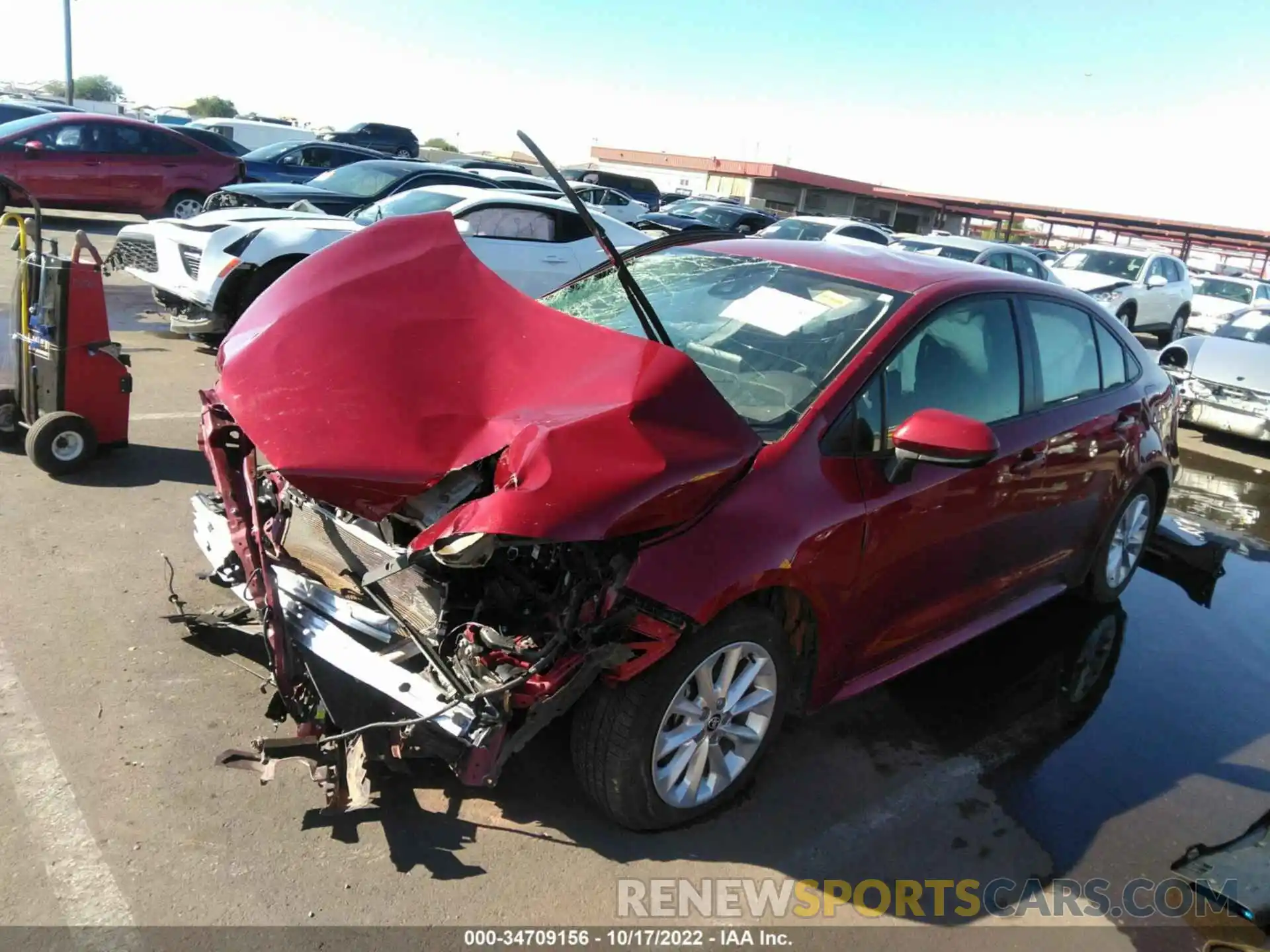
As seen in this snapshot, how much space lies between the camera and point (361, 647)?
2.73 m

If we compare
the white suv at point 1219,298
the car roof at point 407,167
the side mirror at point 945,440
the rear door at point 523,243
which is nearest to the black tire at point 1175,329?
the white suv at point 1219,298

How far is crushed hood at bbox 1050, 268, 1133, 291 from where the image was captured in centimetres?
1600

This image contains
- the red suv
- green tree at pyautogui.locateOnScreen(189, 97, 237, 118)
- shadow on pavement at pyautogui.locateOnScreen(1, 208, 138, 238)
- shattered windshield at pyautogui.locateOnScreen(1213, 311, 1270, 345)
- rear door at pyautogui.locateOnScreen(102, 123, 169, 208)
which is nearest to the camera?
shattered windshield at pyautogui.locateOnScreen(1213, 311, 1270, 345)

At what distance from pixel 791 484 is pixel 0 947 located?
242 cm

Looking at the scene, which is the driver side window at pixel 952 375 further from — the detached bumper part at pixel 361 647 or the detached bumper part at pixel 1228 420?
the detached bumper part at pixel 1228 420

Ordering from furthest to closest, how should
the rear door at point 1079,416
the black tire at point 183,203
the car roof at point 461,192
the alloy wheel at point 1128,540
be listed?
the black tire at point 183,203 < the car roof at point 461,192 < the alloy wheel at point 1128,540 < the rear door at point 1079,416

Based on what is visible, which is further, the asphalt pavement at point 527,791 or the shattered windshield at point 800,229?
the shattered windshield at point 800,229

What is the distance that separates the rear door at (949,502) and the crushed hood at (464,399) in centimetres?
75

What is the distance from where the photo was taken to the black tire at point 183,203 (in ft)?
51.9

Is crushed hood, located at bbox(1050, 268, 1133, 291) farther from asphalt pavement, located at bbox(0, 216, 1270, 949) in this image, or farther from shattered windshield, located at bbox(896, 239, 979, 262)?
asphalt pavement, located at bbox(0, 216, 1270, 949)

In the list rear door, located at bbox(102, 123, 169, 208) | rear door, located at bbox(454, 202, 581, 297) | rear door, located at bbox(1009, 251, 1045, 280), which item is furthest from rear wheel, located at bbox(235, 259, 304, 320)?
rear door, located at bbox(1009, 251, 1045, 280)

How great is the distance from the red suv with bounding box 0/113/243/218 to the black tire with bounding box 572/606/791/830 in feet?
46.1

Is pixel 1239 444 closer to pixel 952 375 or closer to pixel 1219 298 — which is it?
pixel 952 375

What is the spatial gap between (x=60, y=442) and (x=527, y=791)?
363cm
